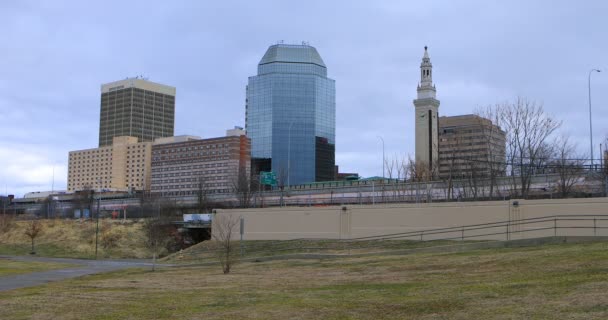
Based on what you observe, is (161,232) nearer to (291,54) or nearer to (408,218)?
(408,218)

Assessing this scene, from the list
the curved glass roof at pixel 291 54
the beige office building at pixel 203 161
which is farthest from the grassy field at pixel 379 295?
the curved glass roof at pixel 291 54

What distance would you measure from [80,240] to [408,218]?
1748 inches

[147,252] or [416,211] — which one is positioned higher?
[416,211]

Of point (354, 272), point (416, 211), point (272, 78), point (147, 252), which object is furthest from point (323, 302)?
point (272, 78)

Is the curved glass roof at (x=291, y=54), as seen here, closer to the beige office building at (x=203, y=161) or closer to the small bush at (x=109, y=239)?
the beige office building at (x=203, y=161)

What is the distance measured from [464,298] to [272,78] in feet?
516

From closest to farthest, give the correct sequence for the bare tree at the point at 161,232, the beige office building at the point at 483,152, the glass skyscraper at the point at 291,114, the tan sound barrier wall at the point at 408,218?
the tan sound barrier wall at the point at 408,218, the beige office building at the point at 483,152, the bare tree at the point at 161,232, the glass skyscraper at the point at 291,114

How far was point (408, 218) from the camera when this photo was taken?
4488 centimetres

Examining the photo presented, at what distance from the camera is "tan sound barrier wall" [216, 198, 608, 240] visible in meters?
37.1

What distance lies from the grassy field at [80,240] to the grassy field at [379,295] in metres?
47.2

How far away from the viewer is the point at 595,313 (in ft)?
37.0

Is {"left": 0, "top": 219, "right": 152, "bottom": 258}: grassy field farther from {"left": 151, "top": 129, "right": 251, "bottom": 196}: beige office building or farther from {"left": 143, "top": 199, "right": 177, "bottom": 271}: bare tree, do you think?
{"left": 151, "top": 129, "right": 251, "bottom": 196}: beige office building

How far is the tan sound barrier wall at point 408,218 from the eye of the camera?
122 feet

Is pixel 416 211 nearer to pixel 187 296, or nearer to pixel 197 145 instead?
pixel 187 296
